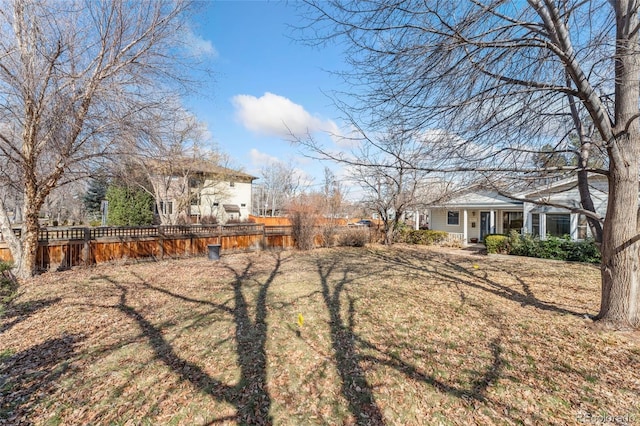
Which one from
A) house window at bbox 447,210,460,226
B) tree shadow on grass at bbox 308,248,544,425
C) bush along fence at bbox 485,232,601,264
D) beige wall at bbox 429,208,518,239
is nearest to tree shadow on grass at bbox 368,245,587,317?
tree shadow on grass at bbox 308,248,544,425

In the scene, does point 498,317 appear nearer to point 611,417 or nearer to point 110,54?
point 611,417

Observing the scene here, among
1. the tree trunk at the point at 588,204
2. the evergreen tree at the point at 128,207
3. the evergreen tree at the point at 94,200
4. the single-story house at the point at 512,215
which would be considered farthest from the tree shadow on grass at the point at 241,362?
the evergreen tree at the point at 94,200

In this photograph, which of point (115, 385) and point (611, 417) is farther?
point (115, 385)

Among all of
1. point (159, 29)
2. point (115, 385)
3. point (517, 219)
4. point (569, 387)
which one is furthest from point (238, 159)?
point (569, 387)

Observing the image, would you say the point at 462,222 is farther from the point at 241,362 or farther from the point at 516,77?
the point at 241,362

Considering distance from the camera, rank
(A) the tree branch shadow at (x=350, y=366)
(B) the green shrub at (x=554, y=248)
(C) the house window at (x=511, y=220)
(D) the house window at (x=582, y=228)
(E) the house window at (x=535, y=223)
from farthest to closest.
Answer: (C) the house window at (x=511, y=220), (E) the house window at (x=535, y=223), (D) the house window at (x=582, y=228), (B) the green shrub at (x=554, y=248), (A) the tree branch shadow at (x=350, y=366)

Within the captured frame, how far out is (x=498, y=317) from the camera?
15.6 ft

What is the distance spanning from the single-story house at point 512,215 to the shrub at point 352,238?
4.83m

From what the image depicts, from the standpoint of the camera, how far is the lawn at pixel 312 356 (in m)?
2.67

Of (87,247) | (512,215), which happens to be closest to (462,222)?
(512,215)

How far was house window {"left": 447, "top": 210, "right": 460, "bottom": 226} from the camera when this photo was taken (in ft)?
61.5

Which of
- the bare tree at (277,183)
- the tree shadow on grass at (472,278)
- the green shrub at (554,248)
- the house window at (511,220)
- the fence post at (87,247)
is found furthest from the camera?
the bare tree at (277,183)

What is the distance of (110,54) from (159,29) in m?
1.27

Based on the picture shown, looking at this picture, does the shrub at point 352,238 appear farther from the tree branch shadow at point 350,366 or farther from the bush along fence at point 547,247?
the tree branch shadow at point 350,366
